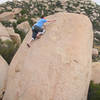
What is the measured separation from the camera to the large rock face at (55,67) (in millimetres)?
8711

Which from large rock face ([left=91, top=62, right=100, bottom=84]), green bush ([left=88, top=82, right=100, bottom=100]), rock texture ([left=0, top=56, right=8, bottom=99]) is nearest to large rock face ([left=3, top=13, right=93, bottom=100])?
rock texture ([left=0, top=56, right=8, bottom=99])

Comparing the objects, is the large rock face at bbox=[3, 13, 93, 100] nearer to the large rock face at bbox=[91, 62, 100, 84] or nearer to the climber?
the climber

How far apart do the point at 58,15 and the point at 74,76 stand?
14.1ft

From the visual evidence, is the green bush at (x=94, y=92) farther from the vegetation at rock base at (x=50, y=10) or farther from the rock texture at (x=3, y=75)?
the vegetation at rock base at (x=50, y=10)

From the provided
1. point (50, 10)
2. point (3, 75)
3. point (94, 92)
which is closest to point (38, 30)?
point (3, 75)

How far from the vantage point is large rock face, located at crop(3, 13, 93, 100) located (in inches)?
343

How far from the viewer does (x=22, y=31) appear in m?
26.1

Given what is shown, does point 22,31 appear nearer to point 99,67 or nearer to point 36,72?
point 99,67

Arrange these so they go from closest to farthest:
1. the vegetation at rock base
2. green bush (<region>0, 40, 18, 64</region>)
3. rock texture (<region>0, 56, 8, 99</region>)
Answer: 1. rock texture (<region>0, 56, 8, 99</region>)
2. green bush (<region>0, 40, 18, 64</region>)
3. the vegetation at rock base

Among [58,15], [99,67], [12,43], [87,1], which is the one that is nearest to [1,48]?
[12,43]

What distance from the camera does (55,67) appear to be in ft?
29.8

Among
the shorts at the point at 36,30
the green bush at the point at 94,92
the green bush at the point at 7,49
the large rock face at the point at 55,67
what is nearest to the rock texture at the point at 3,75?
the large rock face at the point at 55,67

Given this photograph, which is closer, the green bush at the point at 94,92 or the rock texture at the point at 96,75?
the green bush at the point at 94,92

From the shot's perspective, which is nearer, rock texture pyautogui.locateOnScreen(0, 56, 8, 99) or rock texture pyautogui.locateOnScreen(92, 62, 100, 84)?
rock texture pyautogui.locateOnScreen(0, 56, 8, 99)
